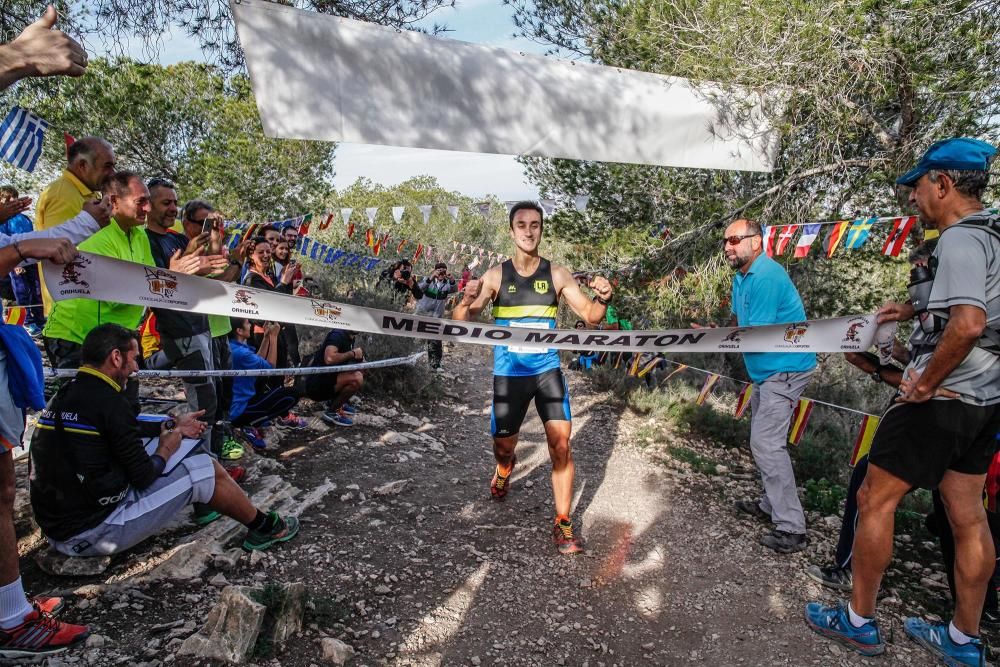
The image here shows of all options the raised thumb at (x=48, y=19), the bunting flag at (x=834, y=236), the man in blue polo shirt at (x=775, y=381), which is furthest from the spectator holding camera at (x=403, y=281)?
the raised thumb at (x=48, y=19)

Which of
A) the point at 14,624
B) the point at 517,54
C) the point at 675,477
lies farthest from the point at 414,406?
the point at 14,624

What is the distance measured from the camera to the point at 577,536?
4.09 metres

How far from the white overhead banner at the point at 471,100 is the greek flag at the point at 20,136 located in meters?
4.87

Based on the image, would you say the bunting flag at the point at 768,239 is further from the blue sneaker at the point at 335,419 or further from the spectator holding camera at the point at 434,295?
the spectator holding camera at the point at 434,295

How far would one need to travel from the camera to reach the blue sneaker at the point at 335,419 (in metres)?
5.75

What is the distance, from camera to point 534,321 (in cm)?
395

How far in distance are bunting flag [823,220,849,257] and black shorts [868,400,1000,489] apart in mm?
3323

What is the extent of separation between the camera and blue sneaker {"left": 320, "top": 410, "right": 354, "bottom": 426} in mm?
5746

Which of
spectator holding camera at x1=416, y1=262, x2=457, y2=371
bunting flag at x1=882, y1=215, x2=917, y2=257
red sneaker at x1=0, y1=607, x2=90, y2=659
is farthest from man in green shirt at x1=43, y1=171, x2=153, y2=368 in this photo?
spectator holding camera at x1=416, y1=262, x2=457, y2=371

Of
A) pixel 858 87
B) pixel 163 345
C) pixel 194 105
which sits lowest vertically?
pixel 163 345

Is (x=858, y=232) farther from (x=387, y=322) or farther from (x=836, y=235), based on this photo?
(x=387, y=322)

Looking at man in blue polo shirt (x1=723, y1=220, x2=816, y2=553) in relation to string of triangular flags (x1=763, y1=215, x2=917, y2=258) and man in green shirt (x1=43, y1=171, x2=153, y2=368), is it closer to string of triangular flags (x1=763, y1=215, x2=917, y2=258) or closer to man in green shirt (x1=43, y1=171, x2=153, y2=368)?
string of triangular flags (x1=763, y1=215, x2=917, y2=258)

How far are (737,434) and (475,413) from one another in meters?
3.21

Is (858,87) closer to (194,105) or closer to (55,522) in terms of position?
(55,522)
